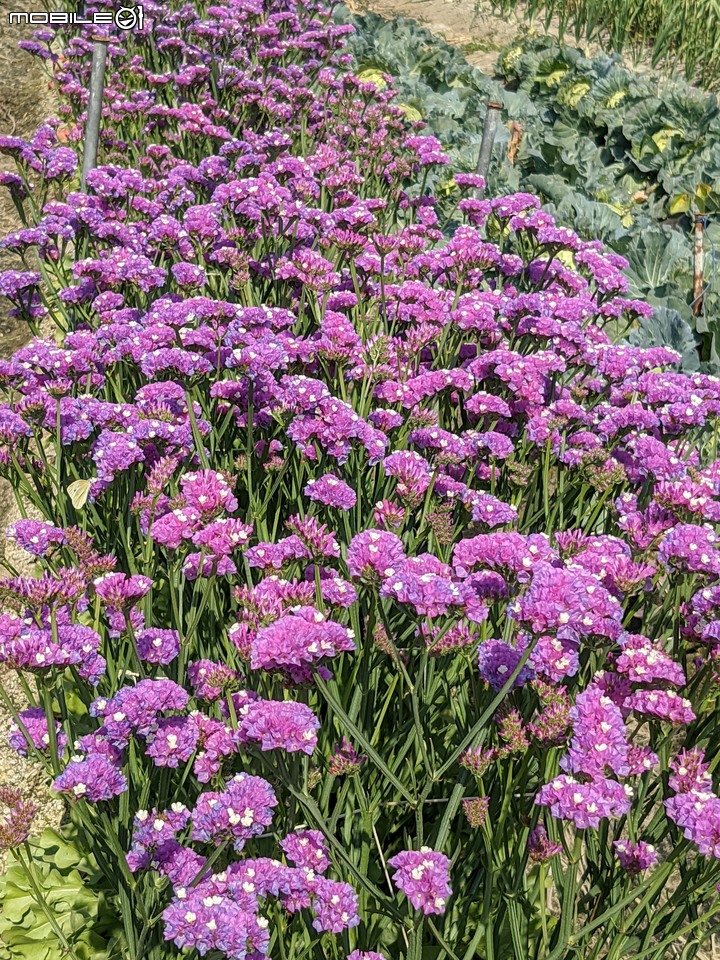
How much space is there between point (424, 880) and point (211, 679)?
23.9 inches

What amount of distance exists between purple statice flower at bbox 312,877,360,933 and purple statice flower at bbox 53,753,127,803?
0.44 metres

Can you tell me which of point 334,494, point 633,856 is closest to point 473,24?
point 334,494

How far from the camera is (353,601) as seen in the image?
1872 mm

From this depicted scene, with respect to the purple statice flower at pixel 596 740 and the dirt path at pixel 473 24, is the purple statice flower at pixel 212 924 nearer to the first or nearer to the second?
the purple statice flower at pixel 596 740

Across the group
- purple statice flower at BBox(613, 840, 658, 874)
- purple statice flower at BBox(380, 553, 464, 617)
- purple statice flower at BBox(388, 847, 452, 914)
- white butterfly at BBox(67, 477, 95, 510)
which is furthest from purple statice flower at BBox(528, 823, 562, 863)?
white butterfly at BBox(67, 477, 95, 510)

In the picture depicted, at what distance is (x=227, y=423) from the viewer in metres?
2.64

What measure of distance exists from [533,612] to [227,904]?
0.75 m

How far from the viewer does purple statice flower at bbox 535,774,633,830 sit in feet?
4.69

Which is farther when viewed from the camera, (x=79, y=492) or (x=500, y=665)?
(x=79, y=492)

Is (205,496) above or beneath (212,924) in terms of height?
above

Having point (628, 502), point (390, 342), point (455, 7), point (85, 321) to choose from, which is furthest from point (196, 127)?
point (455, 7)

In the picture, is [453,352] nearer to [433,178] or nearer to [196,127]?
[196,127]

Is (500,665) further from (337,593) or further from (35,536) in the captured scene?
(35,536)

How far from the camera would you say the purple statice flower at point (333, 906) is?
150cm
